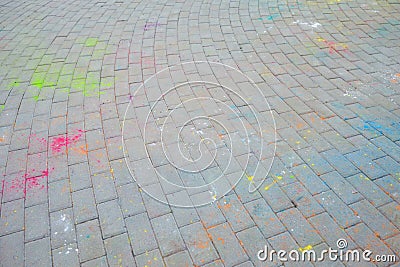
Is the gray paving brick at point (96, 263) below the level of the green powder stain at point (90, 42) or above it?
below

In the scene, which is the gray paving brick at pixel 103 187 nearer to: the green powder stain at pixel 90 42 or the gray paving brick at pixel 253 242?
the gray paving brick at pixel 253 242

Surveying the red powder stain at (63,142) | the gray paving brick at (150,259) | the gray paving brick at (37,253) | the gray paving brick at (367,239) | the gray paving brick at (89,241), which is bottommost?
the gray paving brick at (367,239)

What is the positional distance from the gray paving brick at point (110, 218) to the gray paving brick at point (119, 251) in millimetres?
57

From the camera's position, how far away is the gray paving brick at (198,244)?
7.15 feet

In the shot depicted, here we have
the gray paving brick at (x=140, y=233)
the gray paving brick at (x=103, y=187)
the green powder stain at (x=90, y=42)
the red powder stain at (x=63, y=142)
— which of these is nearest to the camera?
the gray paving brick at (x=140, y=233)

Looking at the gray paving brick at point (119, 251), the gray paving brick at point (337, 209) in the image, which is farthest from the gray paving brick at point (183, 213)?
the gray paving brick at point (337, 209)

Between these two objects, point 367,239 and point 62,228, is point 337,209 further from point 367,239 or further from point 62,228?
point 62,228

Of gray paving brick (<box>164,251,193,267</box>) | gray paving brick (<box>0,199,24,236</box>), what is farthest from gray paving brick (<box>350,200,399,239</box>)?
gray paving brick (<box>0,199,24,236</box>)

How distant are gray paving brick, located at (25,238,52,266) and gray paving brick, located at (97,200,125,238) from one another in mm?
406

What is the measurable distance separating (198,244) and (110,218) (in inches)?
29.7

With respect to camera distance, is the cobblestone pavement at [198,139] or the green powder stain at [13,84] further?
the green powder stain at [13,84]

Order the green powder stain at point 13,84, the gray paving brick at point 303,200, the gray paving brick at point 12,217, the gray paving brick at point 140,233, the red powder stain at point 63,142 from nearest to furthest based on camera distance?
1. the gray paving brick at point 140,233
2. the gray paving brick at point 12,217
3. the gray paving brick at point 303,200
4. the red powder stain at point 63,142
5. the green powder stain at point 13,84

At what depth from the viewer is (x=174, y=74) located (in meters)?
4.00

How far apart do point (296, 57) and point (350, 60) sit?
74 cm
